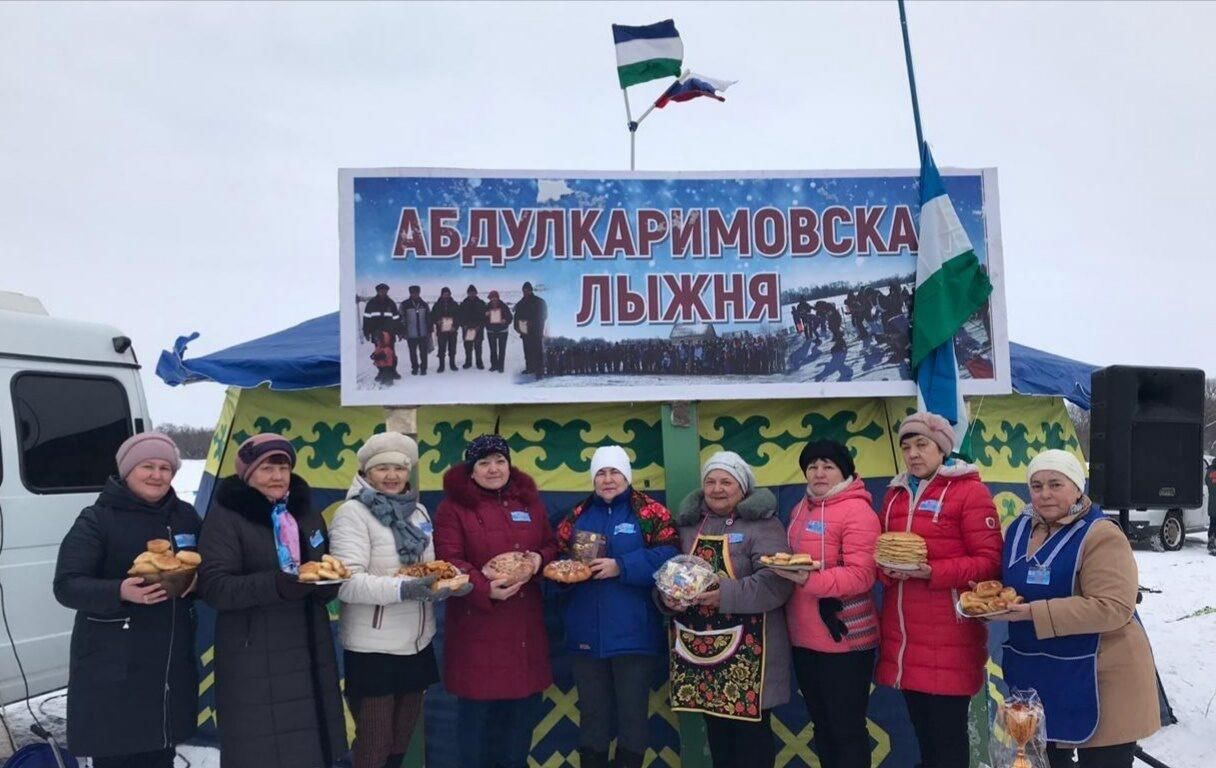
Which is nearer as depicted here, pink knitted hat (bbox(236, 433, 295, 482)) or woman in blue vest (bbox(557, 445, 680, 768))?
pink knitted hat (bbox(236, 433, 295, 482))

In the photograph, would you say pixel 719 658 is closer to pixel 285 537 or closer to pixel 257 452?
pixel 285 537

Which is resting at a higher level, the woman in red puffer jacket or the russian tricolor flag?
the russian tricolor flag

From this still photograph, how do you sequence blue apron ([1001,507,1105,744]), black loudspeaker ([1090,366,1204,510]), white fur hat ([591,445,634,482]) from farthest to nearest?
white fur hat ([591,445,634,482]) → black loudspeaker ([1090,366,1204,510]) → blue apron ([1001,507,1105,744])

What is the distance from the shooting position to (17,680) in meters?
4.71

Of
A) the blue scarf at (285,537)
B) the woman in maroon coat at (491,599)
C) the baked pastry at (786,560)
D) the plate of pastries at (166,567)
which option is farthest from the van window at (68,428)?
the baked pastry at (786,560)

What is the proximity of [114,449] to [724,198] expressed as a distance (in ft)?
12.9

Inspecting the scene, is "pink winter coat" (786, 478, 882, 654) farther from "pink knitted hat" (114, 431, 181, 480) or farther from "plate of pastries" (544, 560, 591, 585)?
"pink knitted hat" (114, 431, 181, 480)

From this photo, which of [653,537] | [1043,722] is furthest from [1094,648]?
[653,537]

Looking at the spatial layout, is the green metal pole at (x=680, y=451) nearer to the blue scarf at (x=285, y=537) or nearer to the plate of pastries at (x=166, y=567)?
the blue scarf at (x=285, y=537)

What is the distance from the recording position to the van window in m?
4.86

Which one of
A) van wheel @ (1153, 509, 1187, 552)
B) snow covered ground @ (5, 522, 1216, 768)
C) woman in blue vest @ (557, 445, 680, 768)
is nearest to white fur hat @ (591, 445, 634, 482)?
woman in blue vest @ (557, 445, 680, 768)

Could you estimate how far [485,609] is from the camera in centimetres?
401

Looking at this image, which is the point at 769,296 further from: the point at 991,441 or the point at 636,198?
the point at 991,441

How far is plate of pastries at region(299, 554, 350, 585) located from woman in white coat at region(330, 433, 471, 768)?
17cm
